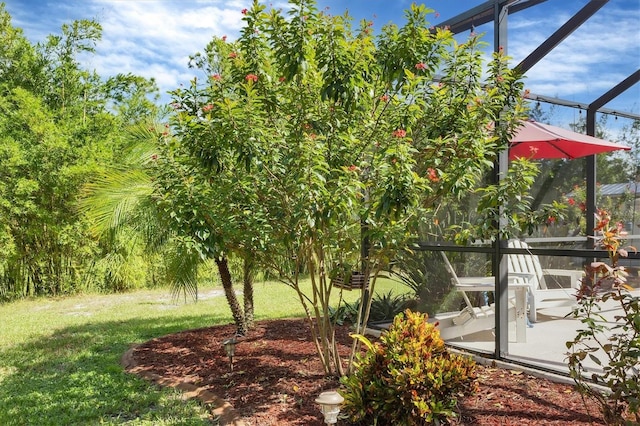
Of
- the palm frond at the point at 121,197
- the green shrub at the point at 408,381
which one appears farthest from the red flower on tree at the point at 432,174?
the palm frond at the point at 121,197

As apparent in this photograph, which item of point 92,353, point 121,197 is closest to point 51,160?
point 121,197

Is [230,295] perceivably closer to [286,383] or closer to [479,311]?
[286,383]

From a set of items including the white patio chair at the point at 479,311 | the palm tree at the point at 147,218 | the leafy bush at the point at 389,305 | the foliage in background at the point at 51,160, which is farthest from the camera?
the foliage in background at the point at 51,160

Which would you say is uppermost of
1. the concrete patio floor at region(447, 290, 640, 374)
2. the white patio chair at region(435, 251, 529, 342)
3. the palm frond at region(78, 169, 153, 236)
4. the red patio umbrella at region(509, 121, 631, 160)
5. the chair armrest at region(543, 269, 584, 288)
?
the red patio umbrella at region(509, 121, 631, 160)

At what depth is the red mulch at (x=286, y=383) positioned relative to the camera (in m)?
3.52

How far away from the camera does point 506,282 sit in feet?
15.3

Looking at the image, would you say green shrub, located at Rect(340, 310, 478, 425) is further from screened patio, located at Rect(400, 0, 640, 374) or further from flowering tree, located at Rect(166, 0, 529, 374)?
screened patio, located at Rect(400, 0, 640, 374)

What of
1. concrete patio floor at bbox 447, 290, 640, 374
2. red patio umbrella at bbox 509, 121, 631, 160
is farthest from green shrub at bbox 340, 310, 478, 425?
red patio umbrella at bbox 509, 121, 631, 160

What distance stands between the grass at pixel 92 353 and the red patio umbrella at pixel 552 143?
2.10m

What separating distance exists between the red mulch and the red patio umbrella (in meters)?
2.21

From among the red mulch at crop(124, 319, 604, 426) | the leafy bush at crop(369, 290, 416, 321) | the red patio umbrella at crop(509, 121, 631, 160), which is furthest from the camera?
the leafy bush at crop(369, 290, 416, 321)

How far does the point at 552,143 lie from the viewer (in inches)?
216

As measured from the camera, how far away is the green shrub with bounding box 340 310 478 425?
3.19m

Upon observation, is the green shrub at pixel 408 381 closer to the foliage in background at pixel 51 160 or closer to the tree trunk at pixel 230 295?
the tree trunk at pixel 230 295
